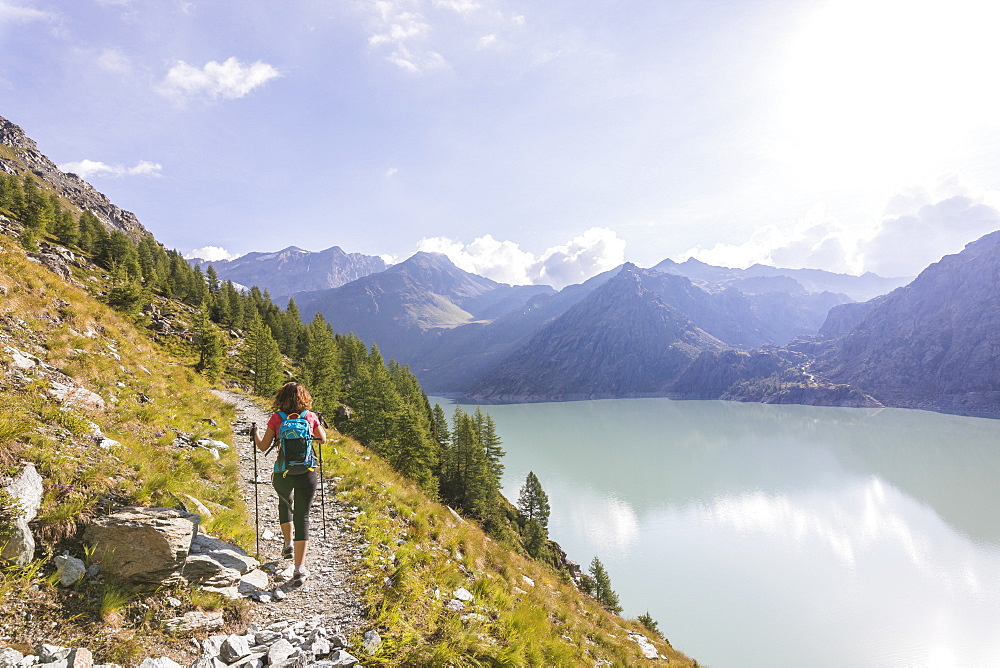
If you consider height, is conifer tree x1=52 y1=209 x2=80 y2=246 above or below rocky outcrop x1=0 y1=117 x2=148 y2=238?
below

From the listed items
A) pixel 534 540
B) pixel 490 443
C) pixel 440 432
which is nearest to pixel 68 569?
pixel 534 540

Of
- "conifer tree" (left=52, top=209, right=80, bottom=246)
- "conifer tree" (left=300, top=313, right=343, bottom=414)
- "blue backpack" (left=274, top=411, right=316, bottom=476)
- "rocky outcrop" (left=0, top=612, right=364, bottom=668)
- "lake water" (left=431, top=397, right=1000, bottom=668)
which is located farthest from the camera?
"conifer tree" (left=52, top=209, right=80, bottom=246)

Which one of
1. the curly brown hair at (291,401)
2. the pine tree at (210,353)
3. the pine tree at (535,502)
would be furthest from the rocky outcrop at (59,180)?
the curly brown hair at (291,401)

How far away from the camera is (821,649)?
34.8 meters

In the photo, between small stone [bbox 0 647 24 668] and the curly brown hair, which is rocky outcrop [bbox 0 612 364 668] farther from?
the curly brown hair

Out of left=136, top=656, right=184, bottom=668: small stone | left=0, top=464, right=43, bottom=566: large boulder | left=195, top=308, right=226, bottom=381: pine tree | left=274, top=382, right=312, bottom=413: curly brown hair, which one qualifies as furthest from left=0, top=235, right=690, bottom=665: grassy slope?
left=195, top=308, right=226, bottom=381: pine tree

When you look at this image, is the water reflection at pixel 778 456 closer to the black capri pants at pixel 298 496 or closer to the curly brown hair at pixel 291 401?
the black capri pants at pixel 298 496

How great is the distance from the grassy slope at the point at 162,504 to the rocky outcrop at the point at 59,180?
170 m

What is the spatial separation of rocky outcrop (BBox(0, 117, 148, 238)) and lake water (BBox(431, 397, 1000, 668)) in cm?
17241

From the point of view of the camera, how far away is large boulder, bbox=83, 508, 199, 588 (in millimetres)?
5402

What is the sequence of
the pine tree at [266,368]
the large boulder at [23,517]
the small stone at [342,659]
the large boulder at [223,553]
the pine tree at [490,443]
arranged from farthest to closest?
the pine tree at [490,443] < the pine tree at [266,368] < the large boulder at [223,553] < the small stone at [342,659] < the large boulder at [23,517]

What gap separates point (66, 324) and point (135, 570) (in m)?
13.0

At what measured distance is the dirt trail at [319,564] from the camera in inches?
249

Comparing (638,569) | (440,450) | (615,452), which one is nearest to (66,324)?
(440,450)
